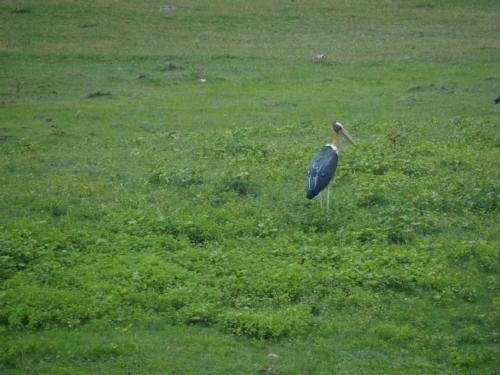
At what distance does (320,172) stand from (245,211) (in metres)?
1.28

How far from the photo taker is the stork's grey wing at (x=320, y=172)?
11.4 meters

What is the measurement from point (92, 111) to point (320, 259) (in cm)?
1023

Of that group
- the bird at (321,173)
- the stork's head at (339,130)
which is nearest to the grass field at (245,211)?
the bird at (321,173)

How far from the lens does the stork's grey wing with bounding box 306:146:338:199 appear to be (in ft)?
37.4

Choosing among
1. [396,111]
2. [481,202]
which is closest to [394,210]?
[481,202]

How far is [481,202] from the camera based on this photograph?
457 inches

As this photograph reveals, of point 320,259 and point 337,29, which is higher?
point 337,29

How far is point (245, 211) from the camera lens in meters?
11.5

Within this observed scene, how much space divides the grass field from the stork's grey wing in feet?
1.17

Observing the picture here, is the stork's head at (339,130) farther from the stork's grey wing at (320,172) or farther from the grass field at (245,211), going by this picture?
the stork's grey wing at (320,172)

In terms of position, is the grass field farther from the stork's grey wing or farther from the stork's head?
the stork's head

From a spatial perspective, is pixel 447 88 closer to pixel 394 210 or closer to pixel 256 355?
pixel 394 210

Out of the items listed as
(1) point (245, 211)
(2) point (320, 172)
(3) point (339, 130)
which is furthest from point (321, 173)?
(3) point (339, 130)

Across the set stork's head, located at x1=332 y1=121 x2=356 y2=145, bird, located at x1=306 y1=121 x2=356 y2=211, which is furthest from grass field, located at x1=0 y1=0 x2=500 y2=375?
stork's head, located at x1=332 y1=121 x2=356 y2=145
